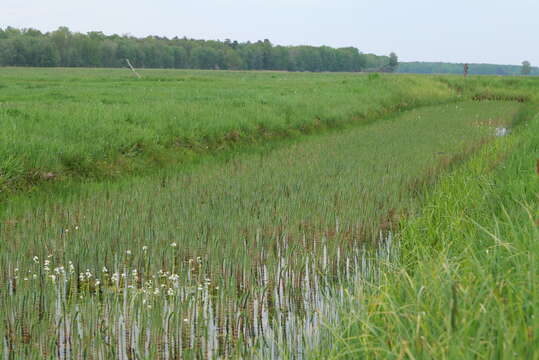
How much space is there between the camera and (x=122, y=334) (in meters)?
4.27

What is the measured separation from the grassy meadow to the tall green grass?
27 mm

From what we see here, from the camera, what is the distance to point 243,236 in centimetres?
651

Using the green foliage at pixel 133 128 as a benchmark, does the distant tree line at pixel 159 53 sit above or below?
above

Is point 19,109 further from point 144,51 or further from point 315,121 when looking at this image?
point 144,51

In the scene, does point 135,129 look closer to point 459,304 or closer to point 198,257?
point 198,257

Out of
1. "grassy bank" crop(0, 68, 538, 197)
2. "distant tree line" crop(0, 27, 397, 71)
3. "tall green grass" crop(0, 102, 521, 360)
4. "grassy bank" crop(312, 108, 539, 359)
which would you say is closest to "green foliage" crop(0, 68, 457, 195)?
"grassy bank" crop(0, 68, 538, 197)

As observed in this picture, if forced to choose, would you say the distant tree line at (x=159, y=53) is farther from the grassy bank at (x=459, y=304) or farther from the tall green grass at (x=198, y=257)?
the grassy bank at (x=459, y=304)

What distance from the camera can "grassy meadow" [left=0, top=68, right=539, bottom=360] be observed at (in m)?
3.47

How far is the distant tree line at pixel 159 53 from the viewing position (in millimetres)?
89375

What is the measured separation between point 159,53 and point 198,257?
108m

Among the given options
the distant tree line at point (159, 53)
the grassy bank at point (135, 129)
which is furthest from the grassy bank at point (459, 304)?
the distant tree line at point (159, 53)

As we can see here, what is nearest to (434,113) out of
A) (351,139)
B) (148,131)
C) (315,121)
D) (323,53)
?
(315,121)

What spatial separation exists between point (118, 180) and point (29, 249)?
382cm

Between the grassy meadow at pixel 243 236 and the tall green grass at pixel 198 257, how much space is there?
0.09 feet
